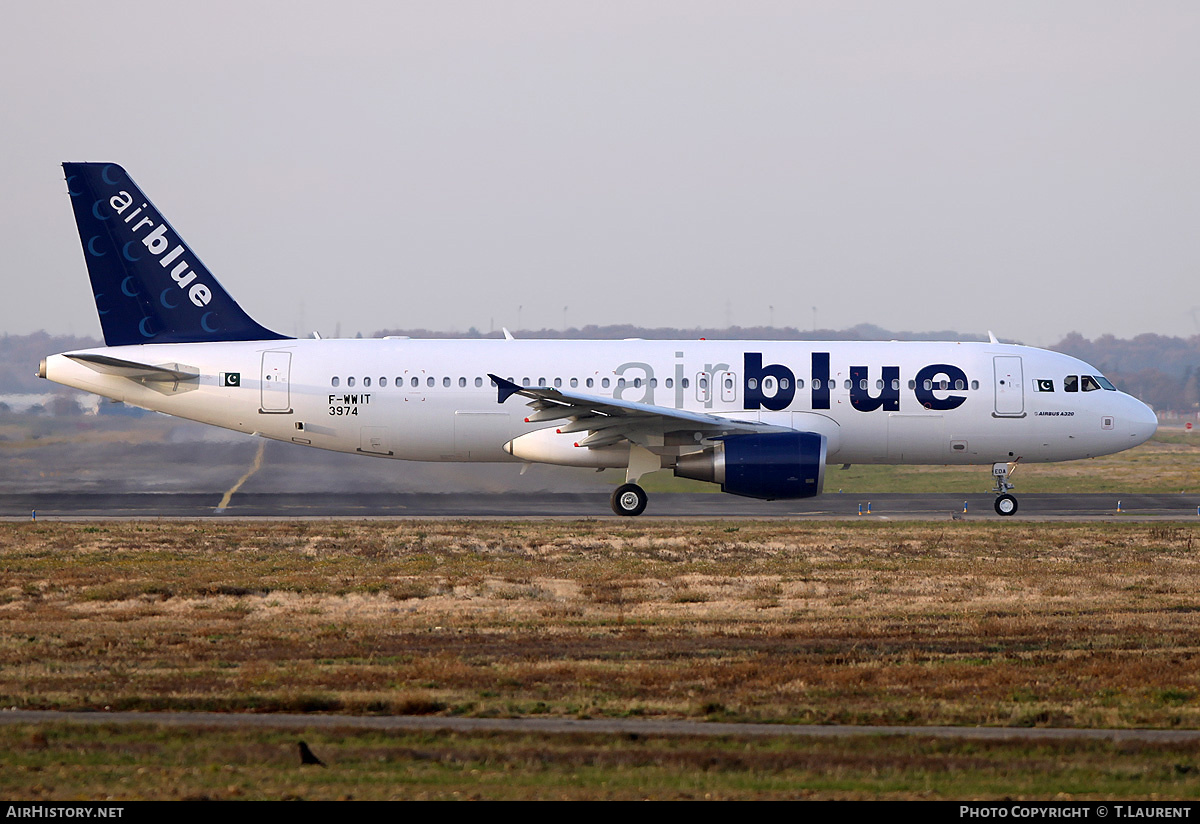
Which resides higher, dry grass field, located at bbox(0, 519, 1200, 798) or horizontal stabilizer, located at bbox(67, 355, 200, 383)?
horizontal stabilizer, located at bbox(67, 355, 200, 383)

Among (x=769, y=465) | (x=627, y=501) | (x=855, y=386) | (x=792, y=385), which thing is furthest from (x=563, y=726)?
(x=855, y=386)

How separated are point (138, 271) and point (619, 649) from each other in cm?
1854

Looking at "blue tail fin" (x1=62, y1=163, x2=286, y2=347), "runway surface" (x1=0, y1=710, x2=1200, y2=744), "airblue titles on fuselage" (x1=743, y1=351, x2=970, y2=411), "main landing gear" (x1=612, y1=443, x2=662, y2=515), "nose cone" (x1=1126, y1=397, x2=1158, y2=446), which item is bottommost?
"runway surface" (x1=0, y1=710, x2=1200, y2=744)

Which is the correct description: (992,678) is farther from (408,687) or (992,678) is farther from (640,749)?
(408,687)

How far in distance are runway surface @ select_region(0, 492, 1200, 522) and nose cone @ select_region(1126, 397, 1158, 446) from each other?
192 centimetres

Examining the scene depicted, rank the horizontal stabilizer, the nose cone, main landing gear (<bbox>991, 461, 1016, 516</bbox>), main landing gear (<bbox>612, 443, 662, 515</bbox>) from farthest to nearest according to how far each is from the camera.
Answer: the nose cone < main landing gear (<bbox>991, 461, 1016, 516</bbox>) < main landing gear (<bbox>612, 443, 662, 515</bbox>) < the horizontal stabilizer

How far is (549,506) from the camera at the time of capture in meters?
30.1

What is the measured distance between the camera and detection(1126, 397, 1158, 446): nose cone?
28656mm

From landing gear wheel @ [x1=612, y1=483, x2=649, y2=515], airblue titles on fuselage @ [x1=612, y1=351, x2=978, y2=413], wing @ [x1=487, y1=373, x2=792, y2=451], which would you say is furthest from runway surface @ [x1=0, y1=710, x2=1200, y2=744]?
airblue titles on fuselage @ [x1=612, y1=351, x2=978, y2=413]

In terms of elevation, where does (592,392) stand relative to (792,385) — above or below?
below

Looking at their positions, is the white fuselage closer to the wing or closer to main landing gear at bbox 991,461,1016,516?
the wing

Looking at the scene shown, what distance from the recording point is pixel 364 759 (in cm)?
859

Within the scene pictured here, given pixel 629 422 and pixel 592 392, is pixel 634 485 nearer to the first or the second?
pixel 629 422
